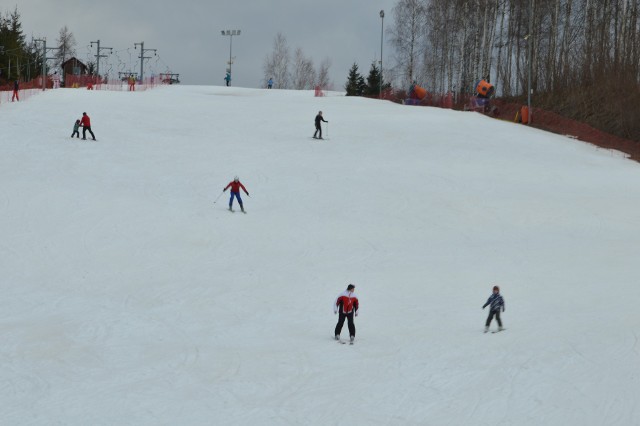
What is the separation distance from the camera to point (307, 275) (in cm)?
2022

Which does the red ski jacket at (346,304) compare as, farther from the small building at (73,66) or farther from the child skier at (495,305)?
the small building at (73,66)

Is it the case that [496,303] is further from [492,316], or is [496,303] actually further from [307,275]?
[307,275]

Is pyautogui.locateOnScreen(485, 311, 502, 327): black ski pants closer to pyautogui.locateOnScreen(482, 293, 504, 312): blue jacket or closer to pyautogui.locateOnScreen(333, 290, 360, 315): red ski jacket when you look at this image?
pyautogui.locateOnScreen(482, 293, 504, 312): blue jacket

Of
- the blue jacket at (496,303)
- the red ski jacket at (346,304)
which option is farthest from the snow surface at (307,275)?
the red ski jacket at (346,304)

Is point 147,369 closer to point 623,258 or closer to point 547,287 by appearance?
point 547,287

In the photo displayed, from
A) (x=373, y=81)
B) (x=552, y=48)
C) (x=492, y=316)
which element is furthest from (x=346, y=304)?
(x=373, y=81)

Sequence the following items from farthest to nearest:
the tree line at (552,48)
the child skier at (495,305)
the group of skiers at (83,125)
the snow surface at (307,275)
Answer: the tree line at (552,48), the group of skiers at (83,125), the child skier at (495,305), the snow surface at (307,275)

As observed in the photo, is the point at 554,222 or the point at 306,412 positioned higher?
the point at 554,222

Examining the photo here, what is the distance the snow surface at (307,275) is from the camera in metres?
12.8

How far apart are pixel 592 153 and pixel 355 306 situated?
2543 centimetres

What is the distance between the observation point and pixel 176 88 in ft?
195

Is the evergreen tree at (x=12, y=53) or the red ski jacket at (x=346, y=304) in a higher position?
the evergreen tree at (x=12, y=53)

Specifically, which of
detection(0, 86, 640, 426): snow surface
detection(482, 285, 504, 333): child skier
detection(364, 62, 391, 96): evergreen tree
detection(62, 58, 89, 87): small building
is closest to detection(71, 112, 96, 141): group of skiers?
detection(0, 86, 640, 426): snow surface

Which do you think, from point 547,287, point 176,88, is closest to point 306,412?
point 547,287
